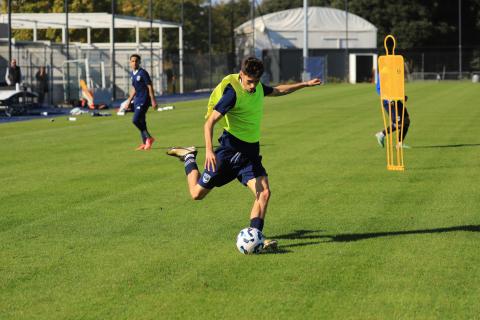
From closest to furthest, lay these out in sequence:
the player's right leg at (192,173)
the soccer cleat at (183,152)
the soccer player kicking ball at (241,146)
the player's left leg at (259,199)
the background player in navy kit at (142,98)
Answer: the soccer player kicking ball at (241,146), the player's left leg at (259,199), the player's right leg at (192,173), the soccer cleat at (183,152), the background player in navy kit at (142,98)

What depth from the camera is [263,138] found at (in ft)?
80.3

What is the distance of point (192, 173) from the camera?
11062 millimetres

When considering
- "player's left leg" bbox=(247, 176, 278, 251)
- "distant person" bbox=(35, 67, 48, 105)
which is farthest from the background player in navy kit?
"distant person" bbox=(35, 67, 48, 105)

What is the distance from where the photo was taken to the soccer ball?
383 inches

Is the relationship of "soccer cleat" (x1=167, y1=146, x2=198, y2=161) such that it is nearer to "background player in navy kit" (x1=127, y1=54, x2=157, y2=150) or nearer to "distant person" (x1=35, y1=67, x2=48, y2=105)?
"background player in navy kit" (x1=127, y1=54, x2=157, y2=150)

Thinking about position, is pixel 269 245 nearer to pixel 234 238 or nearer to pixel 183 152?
pixel 234 238

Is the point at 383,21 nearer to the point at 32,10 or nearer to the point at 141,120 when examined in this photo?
the point at 32,10

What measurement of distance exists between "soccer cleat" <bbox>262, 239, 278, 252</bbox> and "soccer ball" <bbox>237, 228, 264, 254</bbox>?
61mm

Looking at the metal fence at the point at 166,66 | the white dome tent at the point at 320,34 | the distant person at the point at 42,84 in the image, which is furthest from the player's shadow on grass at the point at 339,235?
the white dome tent at the point at 320,34

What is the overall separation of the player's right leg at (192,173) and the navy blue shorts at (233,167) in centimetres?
23

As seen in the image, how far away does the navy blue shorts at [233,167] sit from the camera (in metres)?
10.3

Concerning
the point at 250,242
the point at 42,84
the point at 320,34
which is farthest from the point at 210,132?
the point at 320,34

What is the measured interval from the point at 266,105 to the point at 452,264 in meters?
34.0

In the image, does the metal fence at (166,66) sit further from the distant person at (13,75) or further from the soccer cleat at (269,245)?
the soccer cleat at (269,245)
